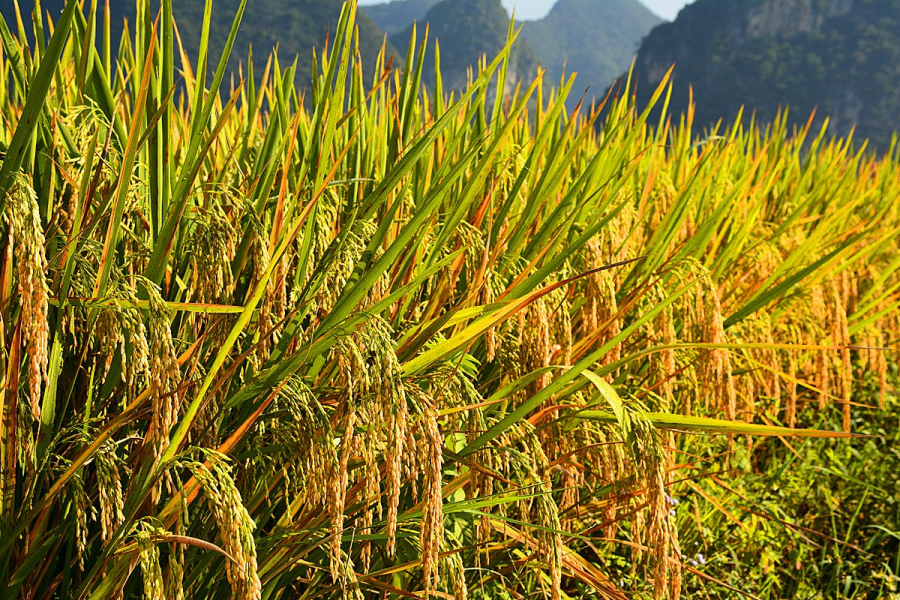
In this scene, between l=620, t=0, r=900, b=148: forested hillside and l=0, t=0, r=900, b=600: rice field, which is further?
l=620, t=0, r=900, b=148: forested hillside

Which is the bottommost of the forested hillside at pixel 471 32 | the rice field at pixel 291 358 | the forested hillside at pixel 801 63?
the rice field at pixel 291 358

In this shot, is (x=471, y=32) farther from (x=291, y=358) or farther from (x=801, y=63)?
(x=291, y=358)

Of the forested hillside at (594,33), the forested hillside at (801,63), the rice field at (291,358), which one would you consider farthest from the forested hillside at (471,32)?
the rice field at (291,358)

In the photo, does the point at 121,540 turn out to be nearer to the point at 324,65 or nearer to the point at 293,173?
the point at 293,173

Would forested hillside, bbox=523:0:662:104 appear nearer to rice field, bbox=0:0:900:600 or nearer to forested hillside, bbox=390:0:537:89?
forested hillside, bbox=390:0:537:89

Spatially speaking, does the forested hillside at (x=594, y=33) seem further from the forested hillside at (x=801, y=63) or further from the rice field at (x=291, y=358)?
the rice field at (x=291, y=358)

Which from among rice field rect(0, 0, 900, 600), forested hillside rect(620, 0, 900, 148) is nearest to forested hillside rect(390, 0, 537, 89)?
forested hillside rect(620, 0, 900, 148)

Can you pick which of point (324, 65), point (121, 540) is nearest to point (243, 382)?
point (121, 540)

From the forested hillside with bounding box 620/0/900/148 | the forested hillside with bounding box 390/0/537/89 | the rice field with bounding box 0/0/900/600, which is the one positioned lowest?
the rice field with bounding box 0/0/900/600

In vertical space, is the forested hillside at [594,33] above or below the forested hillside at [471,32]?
above

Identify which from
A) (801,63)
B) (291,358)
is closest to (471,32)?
(801,63)

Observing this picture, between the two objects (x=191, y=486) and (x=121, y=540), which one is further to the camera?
(x=191, y=486)

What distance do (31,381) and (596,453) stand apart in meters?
1.08

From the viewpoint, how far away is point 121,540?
0.95 m
